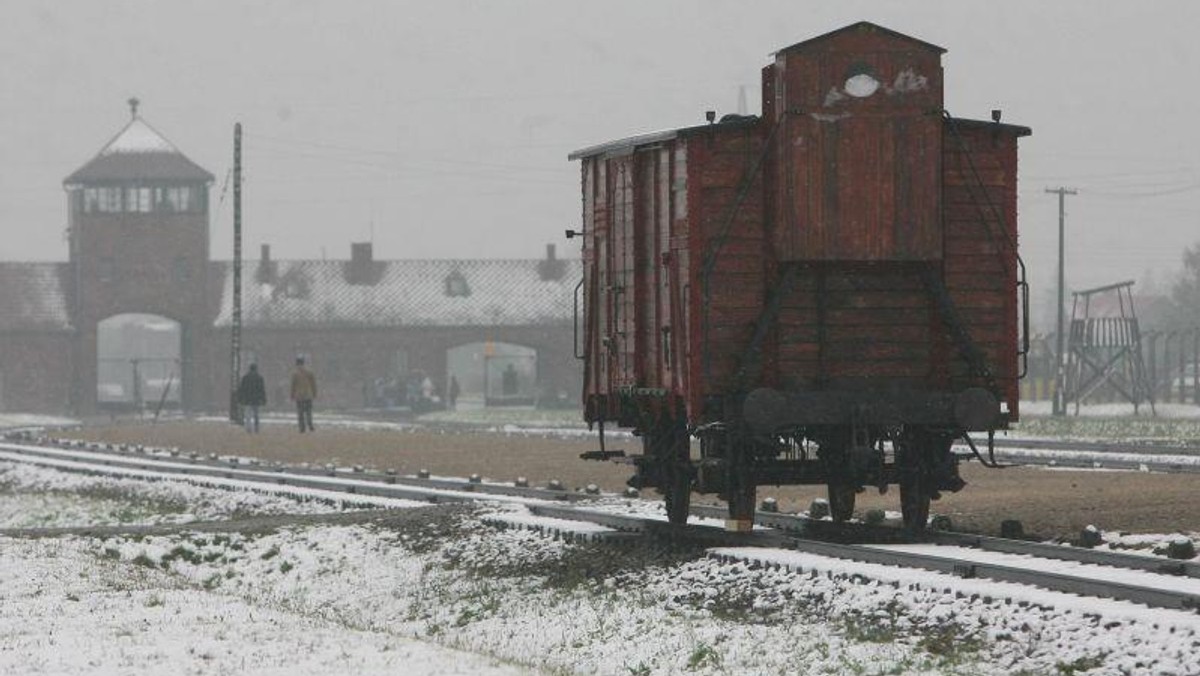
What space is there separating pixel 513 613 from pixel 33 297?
7805cm

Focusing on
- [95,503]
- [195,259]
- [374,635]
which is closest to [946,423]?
[374,635]

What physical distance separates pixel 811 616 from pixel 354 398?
75.9 meters

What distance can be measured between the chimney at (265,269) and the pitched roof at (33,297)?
7794 mm

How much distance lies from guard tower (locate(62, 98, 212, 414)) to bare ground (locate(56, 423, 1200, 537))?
3376 centimetres

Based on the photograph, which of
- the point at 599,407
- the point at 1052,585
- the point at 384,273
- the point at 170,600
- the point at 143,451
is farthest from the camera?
the point at 384,273

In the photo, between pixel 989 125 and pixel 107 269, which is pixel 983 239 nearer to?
pixel 989 125

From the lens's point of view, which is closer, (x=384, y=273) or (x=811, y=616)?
(x=811, y=616)

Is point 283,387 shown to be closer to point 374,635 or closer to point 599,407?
point 599,407

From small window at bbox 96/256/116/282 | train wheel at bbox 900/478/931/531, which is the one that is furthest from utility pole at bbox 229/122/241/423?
train wheel at bbox 900/478/931/531

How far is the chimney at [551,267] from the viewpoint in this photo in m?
93.7

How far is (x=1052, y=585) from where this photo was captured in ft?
40.7

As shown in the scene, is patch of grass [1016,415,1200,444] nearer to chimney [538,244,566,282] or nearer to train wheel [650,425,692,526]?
train wheel [650,425,692,526]

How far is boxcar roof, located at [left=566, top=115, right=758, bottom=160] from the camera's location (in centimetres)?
1631

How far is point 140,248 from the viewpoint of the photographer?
8812 centimetres
